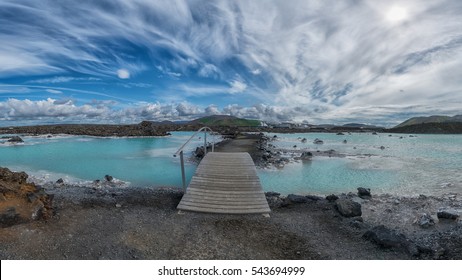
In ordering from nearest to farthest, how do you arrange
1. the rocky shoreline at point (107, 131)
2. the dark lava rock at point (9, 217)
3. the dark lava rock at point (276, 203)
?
the dark lava rock at point (9, 217)
the dark lava rock at point (276, 203)
the rocky shoreline at point (107, 131)

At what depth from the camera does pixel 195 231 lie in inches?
339

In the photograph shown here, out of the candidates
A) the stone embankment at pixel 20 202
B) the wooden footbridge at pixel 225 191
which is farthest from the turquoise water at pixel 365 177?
the stone embankment at pixel 20 202

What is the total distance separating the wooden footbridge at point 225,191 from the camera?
1044cm

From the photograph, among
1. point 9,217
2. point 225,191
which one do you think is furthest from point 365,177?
point 9,217

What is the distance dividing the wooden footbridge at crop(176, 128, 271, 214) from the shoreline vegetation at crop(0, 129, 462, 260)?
1.57 ft

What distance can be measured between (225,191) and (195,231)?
319cm

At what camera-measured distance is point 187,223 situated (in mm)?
9273

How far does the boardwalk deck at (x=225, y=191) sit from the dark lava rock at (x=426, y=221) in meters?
6.26

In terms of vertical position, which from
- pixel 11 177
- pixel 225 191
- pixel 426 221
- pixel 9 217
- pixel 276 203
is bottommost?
pixel 426 221

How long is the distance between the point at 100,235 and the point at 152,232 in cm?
150

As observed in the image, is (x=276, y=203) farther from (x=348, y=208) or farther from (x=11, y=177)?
(x=11, y=177)

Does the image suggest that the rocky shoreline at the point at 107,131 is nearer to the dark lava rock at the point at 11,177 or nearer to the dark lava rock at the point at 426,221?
the dark lava rock at the point at 11,177

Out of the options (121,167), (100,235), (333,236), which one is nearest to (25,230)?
(100,235)
